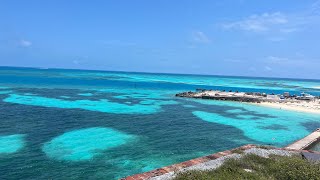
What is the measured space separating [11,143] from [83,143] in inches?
244

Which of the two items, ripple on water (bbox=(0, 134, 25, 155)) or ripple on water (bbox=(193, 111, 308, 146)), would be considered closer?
ripple on water (bbox=(0, 134, 25, 155))

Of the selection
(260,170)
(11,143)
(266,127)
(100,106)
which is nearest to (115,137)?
(11,143)

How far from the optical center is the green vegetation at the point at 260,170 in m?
13.8

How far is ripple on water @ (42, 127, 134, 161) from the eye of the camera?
21.5 meters

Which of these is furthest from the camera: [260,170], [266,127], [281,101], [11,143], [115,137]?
[281,101]

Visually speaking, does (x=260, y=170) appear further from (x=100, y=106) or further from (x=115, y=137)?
(x=100, y=106)

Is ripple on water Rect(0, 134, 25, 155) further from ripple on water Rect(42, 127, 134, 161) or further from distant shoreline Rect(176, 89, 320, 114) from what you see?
distant shoreline Rect(176, 89, 320, 114)

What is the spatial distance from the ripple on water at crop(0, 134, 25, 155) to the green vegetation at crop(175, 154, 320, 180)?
15378 millimetres

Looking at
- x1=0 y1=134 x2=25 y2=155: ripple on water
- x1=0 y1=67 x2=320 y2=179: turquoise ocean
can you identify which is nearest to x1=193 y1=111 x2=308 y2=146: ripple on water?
x1=0 y1=67 x2=320 y2=179: turquoise ocean

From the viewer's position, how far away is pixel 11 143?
77.0 feet

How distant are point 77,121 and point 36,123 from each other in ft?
16.3

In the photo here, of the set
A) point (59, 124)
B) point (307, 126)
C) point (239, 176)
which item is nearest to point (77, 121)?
point (59, 124)

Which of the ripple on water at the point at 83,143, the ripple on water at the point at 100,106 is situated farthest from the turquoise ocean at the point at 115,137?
the ripple on water at the point at 100,106

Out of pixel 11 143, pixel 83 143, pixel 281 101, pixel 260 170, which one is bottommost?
pixel 83 143
